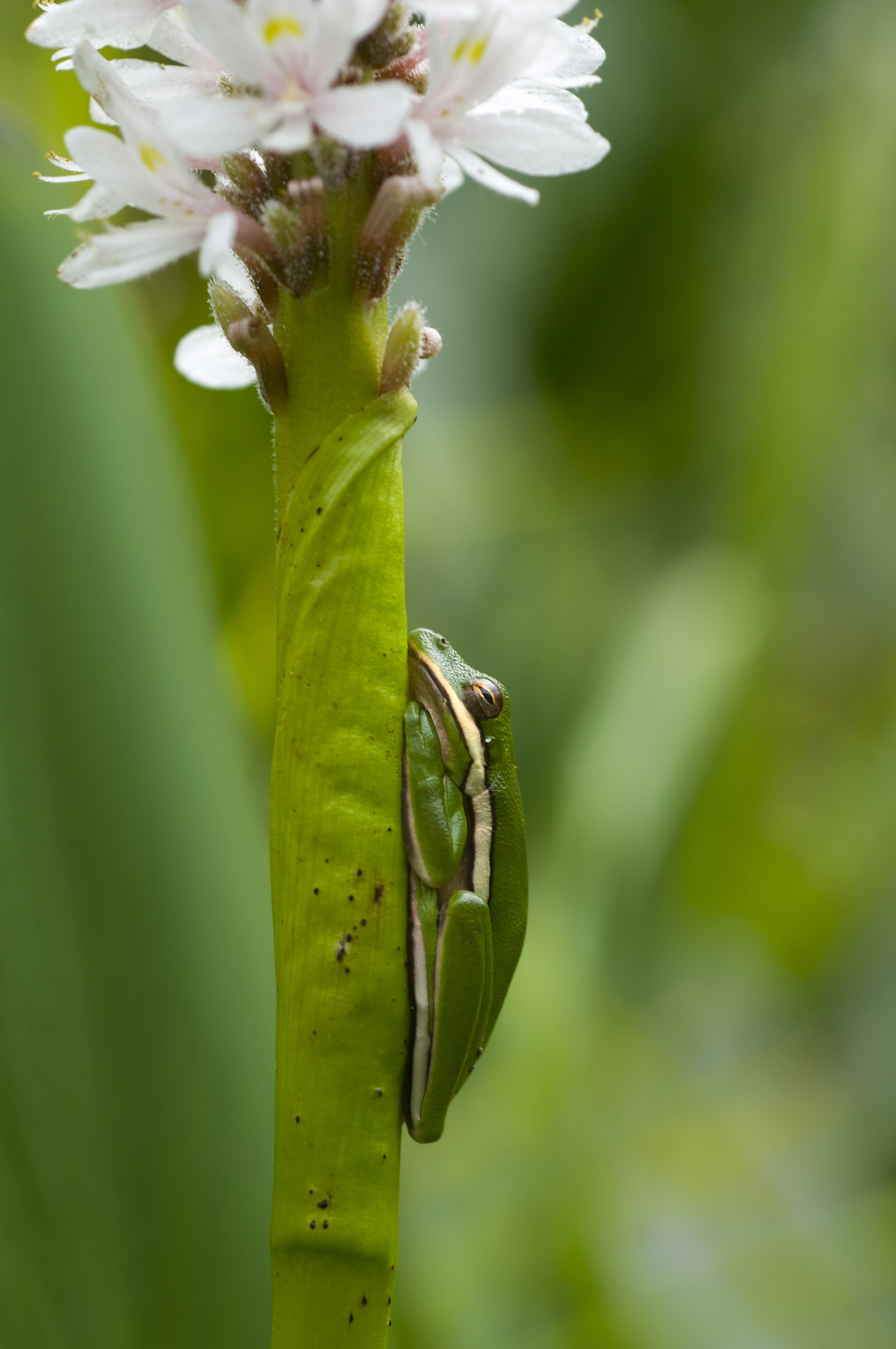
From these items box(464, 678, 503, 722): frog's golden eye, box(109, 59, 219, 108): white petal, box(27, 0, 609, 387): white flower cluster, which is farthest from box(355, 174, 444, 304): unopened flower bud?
box(464, 678, 503, 722): frog's golden eye

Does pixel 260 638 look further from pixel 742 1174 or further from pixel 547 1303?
pixel 742 1174

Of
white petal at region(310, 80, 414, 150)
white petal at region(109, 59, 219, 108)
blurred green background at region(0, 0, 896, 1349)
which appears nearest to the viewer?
white petal at region(310, 80, 414, 150)

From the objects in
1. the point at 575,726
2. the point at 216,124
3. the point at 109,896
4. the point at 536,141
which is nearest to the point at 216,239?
Answer: the point at 216,124

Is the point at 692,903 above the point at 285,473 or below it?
below

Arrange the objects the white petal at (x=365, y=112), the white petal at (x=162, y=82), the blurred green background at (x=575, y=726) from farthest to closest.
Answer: the blurred green background at (x=575, y=726) → the white petal at (x=162, y=82) → the white petal at (x=365, y=112)

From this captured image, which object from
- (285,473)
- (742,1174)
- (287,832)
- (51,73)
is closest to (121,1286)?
(287,832)

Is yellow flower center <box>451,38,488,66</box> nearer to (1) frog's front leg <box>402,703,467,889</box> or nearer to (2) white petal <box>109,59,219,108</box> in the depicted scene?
(2) white petal <box>109,59,219,108</box>

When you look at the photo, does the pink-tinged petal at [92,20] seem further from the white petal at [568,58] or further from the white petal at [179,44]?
the white petal at [568,58]

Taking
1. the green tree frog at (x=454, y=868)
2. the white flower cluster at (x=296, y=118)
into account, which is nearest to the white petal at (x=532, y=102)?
the white flower cluster at (x=296, y=118)
